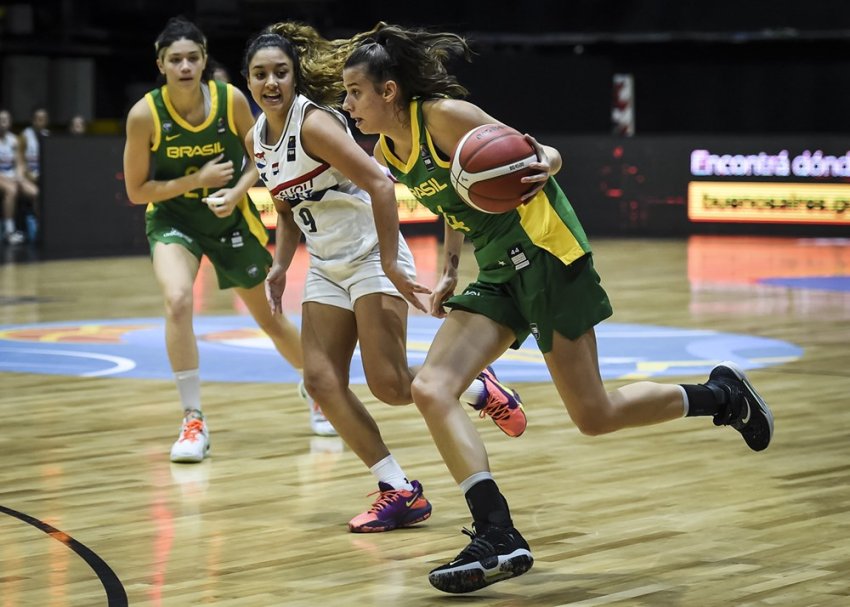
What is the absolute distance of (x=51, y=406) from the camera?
7.12 metres

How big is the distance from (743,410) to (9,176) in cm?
1323

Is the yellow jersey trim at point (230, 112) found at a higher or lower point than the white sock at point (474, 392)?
higher

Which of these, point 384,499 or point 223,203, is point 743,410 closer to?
point 384,499

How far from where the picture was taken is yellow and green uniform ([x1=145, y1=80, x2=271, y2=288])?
6.23 m

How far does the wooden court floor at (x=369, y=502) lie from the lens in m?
4.11

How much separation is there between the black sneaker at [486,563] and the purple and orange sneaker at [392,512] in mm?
751

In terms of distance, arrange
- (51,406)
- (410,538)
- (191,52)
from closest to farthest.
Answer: (410,538) < (191,52) < (51,406)

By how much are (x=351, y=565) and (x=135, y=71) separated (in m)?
18.3

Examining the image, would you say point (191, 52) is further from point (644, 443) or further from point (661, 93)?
point (661, 93)

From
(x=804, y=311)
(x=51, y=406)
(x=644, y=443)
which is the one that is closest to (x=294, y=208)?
(x=644, y=443)

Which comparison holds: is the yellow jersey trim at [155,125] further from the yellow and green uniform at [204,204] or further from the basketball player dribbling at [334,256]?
the basketball player dribbling at [334,256]

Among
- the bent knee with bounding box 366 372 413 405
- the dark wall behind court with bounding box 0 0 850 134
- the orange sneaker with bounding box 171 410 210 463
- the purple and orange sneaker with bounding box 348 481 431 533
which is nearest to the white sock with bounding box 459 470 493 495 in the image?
the purple and orange sneaker with bounding box 348 481 431 533

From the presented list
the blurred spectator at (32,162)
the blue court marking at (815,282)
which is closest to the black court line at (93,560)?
the blue court marking at (815,282)

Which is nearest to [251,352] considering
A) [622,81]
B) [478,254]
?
[478,254]
